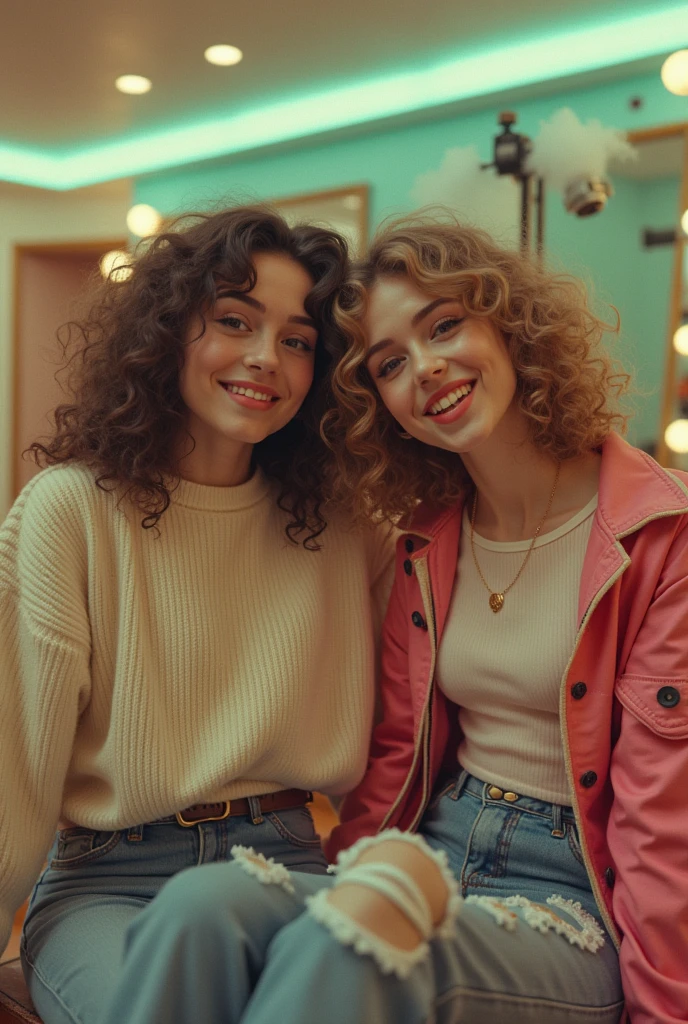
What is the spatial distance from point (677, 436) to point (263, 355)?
2783 mm

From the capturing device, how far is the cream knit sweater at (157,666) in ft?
4.45

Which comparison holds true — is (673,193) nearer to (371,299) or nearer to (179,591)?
(371,299)

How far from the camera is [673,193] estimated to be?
4.00 meters

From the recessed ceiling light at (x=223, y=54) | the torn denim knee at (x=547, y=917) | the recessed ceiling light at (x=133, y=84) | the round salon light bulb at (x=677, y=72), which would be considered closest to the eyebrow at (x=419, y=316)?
the torn denim knee at (x=547, y=917)

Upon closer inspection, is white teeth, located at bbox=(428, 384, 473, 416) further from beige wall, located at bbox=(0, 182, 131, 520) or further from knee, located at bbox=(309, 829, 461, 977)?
beige wall, located at bbox=(0, 182, 131, 520)

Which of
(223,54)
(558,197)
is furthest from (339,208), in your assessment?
(558,197)

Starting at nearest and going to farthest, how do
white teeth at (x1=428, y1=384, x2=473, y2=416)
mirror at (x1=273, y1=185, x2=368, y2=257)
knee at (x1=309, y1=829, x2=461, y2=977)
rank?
knee at (x1=309, y1=829, x2=461, y2=977) → white teeth at (x1=428, y1=384, x2=473, y2=416) → mirror at (x1=273, y1=185, x2=368, y2=257)

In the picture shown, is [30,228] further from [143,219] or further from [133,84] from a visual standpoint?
[133,84]

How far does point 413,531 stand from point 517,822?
458mm

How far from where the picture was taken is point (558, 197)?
4.32 metres

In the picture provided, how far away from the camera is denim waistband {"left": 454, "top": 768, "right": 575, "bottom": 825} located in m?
1.35

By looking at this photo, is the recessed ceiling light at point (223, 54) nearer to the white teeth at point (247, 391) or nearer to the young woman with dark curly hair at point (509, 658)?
the young woman with dark curly hair at point (509, 658)

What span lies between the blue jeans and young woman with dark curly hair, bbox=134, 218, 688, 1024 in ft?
0.36

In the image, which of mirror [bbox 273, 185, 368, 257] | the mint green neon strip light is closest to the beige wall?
the mint green neon strip light
